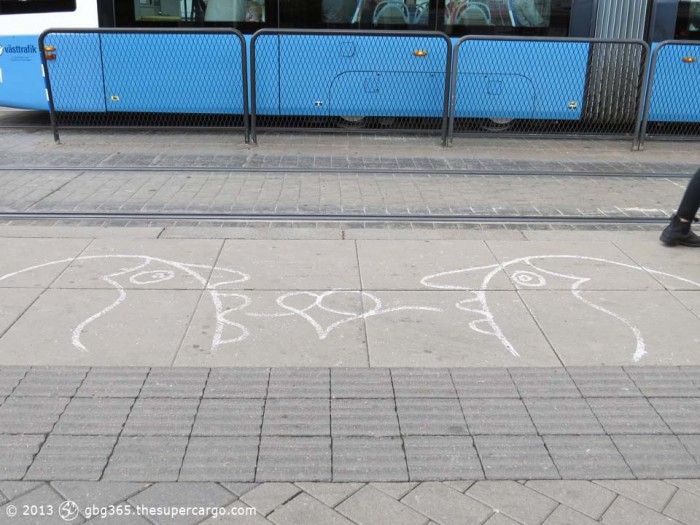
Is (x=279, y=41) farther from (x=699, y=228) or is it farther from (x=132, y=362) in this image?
(x=132, y=362)

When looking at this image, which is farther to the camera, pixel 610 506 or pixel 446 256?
pixel 446 256

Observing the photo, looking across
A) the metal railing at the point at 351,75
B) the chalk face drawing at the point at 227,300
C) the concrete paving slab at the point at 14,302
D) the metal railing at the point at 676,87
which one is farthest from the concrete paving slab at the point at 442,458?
the metal railing at the point at 676,87

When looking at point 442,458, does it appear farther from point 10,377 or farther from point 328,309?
point 10,377

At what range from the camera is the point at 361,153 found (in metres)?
9.62

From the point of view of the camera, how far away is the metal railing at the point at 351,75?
1020 centimetres

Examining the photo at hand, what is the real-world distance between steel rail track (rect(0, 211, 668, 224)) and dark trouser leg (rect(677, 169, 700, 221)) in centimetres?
89

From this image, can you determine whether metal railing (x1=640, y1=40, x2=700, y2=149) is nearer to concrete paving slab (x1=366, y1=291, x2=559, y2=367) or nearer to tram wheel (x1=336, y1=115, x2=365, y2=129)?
tram wheel (x1=336, y1=115, x2=365, y2=129)

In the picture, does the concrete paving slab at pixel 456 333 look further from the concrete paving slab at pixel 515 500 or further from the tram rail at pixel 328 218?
the tram rail at pixel 328 218

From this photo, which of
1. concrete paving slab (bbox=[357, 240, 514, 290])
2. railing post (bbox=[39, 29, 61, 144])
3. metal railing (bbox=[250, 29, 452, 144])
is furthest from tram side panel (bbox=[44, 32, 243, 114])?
concrete paving slab (bbox=[357, 240, 514, 290])

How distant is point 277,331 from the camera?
169 inches

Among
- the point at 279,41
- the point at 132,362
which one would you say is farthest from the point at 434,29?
the point at 132,362

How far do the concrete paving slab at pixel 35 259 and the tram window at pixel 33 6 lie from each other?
5.58 metres

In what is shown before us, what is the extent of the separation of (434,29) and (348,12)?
1.21 m

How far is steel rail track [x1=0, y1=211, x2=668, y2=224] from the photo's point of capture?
21.5 feet
